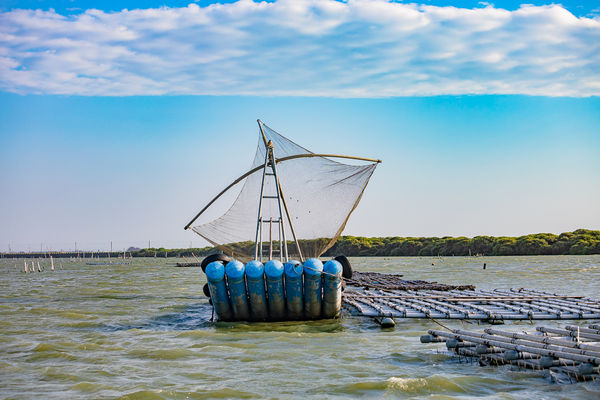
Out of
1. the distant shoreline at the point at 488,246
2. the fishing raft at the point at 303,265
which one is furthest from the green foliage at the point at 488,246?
the fishing raft at the point at 303,265

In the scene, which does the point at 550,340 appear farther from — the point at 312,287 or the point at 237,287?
the point at 237,287

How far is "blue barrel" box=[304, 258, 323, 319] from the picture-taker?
15.2 meters

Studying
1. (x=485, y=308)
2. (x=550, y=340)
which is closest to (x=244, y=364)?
(x=550, y=340)

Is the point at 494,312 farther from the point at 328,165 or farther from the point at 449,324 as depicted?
the point at 328,165

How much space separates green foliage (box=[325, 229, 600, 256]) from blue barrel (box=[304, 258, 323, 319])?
322 feet

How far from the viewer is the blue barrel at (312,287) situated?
600 inches

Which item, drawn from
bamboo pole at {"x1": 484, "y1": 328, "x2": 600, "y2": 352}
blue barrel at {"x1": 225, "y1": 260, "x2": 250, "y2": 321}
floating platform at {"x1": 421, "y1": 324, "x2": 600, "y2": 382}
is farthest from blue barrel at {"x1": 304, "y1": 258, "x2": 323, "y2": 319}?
bamboo pole at {"x1": 484, "y1": 328, "x2": 600, "y2": 352}

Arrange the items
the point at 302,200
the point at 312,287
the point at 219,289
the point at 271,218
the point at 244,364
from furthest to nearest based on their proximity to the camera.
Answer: the point at 302,200, the point at 271,218, the point at 219,289, the point at 312,287, the point at 244,364

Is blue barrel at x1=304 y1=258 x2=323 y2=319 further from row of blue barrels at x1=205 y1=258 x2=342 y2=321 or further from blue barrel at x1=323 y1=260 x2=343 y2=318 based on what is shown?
blue barrel at x1=323 y1=260 x2=343 y2=318

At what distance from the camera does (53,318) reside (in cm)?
1955

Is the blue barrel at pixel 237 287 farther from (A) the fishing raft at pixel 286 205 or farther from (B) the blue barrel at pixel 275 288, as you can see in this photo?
(A) the fishing raft at pixel 286 205

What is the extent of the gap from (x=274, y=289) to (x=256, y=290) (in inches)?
20.2

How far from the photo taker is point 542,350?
9.37m

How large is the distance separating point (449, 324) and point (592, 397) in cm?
782
